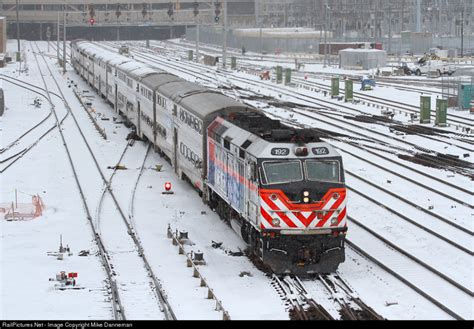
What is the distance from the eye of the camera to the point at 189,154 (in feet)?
105

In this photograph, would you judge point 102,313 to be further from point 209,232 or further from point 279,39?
point 279,39

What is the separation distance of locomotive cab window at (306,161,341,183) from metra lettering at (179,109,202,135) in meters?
7.99

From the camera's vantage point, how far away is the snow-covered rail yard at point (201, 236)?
788 inches

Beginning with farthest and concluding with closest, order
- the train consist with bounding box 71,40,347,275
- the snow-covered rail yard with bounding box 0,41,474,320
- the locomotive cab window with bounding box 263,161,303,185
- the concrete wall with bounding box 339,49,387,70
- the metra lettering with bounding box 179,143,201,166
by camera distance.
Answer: the concrete wall with bounding box 339,49,387,70
the metra lettering with bounding box 179,143,201,166
the locomotive cab window with bounding box 263,161,303,185
the train consist with bounding box 71,40,347,275
the snow-covered rail yard with bounding box 0,41,474,320

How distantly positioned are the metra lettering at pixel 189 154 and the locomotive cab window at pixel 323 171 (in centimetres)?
827

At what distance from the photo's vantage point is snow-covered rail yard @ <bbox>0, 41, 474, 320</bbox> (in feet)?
65.7

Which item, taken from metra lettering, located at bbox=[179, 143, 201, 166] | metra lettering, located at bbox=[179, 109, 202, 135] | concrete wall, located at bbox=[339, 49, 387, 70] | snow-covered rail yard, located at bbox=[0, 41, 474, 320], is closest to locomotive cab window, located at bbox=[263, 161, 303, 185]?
snow-covered rail yard, located at bbox=[0, 41, 474, 320]

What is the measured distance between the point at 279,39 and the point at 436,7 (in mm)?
26885

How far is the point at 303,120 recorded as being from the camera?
53312 mm

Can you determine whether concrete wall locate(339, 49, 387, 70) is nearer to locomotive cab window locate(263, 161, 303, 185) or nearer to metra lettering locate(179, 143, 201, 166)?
metra lettering locate(179, 143, 201, 166)

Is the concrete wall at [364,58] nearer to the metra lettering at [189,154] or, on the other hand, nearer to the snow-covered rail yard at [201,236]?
the snow-covered rail yard at [201,236]

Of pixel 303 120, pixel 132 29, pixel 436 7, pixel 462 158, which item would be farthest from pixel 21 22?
pixel 462 158

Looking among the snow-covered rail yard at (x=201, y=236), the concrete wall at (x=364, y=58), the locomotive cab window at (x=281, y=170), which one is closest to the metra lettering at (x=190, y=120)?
the snow-covered rail yard at (x=201, y=236)

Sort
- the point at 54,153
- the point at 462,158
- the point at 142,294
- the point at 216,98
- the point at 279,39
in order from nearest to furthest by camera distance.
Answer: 1. the point at 142,294
2. the point at 216,98
3. the point at 462,158
4. the point at 54,153
5. the point at 279,39
